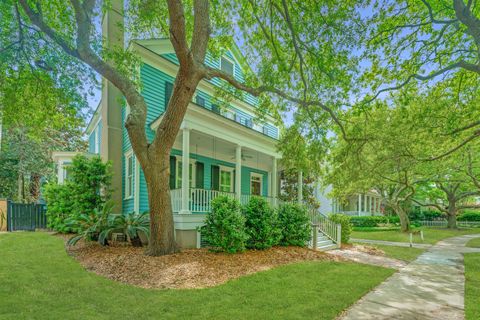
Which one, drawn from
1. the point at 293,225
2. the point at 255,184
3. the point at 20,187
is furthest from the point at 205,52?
the point at 20,187

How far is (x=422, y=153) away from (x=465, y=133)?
1600mm

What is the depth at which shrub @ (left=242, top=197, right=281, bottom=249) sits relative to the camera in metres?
9.43

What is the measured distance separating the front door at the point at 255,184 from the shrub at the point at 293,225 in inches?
232

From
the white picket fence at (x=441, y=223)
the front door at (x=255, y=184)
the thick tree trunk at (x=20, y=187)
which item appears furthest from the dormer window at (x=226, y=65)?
the white picket fence at (x=441, y=223)

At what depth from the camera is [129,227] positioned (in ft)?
29.8

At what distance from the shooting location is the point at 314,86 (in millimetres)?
9406

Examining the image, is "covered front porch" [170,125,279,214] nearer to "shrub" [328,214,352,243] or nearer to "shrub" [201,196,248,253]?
"shrub" [201,196,248,253]

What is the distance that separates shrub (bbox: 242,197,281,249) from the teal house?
44.4 inches

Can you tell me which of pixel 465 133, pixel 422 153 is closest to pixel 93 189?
pixel 422 153

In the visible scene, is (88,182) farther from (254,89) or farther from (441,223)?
(441,223)

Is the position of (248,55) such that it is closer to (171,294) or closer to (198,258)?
(198,258)

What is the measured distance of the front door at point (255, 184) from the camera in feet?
54.9

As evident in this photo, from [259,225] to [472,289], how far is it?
549cm

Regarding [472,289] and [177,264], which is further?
[177,264]
